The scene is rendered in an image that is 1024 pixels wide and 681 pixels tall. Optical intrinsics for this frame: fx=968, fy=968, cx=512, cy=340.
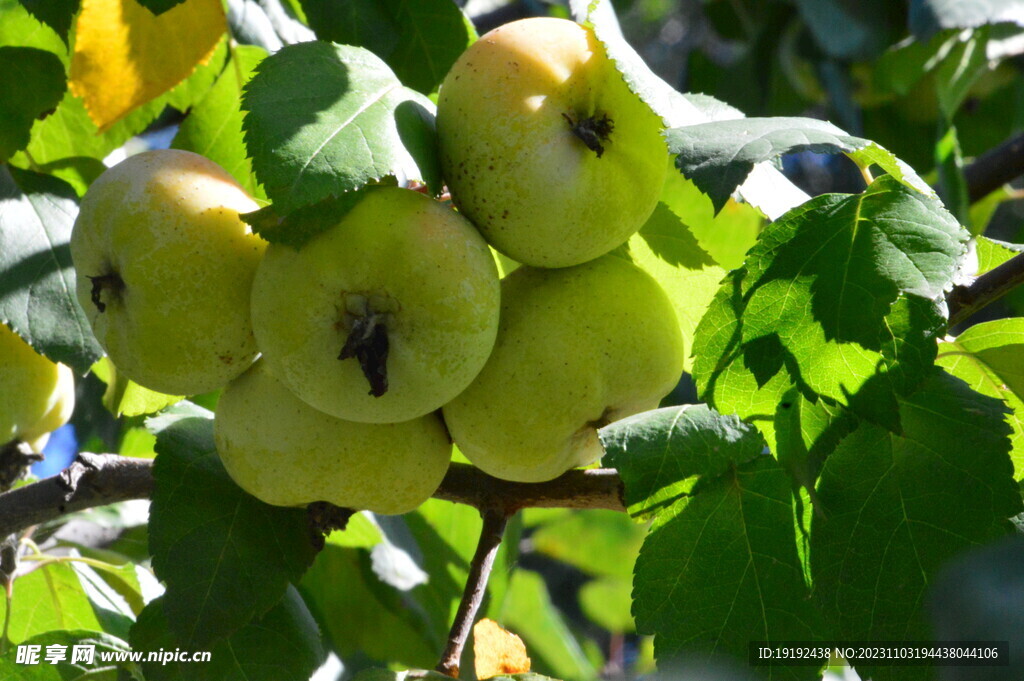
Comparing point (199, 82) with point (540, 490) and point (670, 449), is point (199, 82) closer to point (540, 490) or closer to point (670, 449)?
point (540, 490)

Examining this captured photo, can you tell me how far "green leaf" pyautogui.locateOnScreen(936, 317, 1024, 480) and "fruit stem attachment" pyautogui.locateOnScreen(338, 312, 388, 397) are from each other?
581mm

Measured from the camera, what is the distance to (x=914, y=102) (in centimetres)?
233

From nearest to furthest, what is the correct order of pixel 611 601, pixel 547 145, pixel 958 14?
1. pixel 547 145
2. pixel 958 14
3. pixel 611 601

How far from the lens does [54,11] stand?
3.18 ft

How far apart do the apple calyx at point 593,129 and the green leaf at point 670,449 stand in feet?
0.77

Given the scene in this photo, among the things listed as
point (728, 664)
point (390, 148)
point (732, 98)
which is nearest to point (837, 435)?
point (728, 664)

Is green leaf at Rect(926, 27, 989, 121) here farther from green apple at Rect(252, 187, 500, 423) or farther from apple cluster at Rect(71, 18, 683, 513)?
green apple at Rect(252, 187, 500, 423)

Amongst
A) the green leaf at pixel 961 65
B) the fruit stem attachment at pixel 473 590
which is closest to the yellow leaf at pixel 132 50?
the fruit stem attachment at pixel 473 590

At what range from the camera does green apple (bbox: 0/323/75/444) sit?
1.19 m

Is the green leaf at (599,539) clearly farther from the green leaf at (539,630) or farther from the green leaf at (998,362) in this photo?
the green leaf at (998,362)

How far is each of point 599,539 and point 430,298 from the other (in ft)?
4.40

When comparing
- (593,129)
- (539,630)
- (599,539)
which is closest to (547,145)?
(593,129)

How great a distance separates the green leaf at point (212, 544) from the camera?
3.15ft

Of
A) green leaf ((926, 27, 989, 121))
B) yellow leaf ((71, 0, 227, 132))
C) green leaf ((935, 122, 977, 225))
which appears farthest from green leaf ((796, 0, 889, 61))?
yellow leaf ((71, 0, 227, 132))
